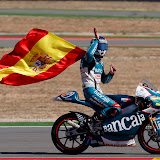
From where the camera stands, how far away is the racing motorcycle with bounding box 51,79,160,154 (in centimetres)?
874

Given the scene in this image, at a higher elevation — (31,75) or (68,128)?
(31,75)

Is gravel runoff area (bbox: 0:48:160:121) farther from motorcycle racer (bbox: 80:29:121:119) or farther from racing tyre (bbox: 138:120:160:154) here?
racing tyre (bbox: 138:120:160:154)

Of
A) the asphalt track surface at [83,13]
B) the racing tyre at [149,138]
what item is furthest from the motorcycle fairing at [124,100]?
the asphalt track surface at [83,13]

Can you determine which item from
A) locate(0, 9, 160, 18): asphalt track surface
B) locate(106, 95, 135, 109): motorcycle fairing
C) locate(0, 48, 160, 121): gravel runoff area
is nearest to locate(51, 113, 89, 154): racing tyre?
locate(106, 95, 135, 109): motorcycle fairing

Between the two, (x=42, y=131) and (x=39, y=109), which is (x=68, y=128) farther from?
(x=39, y=109)

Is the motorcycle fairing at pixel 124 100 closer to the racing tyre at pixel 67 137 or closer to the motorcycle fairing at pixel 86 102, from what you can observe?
the motorcycle fairing at pixel 86 102

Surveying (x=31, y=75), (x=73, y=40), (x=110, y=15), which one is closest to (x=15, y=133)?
(x=31, y=75)

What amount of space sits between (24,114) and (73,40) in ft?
39.7

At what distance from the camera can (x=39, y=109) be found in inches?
543

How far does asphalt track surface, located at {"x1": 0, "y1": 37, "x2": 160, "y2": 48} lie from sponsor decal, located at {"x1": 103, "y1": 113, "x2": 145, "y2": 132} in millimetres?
14764

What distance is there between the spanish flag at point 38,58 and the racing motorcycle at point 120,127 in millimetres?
1021

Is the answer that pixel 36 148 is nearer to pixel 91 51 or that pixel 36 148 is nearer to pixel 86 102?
pixel 86 102

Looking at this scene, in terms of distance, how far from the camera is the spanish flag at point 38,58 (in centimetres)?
972

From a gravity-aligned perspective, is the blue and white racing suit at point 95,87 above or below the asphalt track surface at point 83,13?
below
